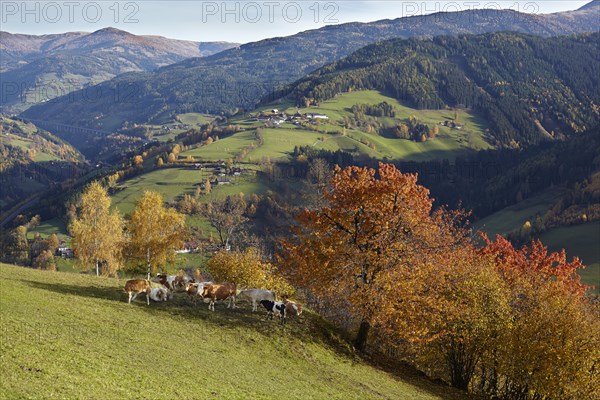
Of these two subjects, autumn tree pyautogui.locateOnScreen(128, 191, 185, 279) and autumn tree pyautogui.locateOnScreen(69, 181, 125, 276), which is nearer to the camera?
autumn tree pyautogui.locateOnScreen(128, 191, 185, 279)

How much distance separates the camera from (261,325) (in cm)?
4212

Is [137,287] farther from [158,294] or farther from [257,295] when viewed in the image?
[257,295]

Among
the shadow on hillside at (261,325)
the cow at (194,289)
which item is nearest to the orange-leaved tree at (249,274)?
the shadow on hillside at (261,325)

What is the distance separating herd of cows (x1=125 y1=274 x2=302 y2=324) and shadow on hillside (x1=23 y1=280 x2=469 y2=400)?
0.68 metres

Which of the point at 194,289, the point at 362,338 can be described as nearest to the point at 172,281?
the point at 194,289

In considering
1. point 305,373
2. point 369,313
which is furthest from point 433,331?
point 305,373

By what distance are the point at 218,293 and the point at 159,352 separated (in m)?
14.4

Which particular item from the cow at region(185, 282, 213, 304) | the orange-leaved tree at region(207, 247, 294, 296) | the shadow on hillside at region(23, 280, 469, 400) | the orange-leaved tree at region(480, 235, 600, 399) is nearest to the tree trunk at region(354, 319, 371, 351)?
the shadow on hillside at region(23, 280, 469, 400)

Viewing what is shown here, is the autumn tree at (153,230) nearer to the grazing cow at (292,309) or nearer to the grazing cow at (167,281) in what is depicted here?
the grazing cow at (167,281)

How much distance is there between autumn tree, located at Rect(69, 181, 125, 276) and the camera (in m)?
81.0

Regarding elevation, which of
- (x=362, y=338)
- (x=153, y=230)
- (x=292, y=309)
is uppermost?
(x=153, y=230)

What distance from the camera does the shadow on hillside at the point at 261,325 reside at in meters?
40.4

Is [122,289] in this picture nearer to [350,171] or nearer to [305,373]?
[305,373]

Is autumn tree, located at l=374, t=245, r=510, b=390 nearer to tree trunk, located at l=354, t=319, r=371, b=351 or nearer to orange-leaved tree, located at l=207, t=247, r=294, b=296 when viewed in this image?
tree trunk, located at l=354, t=319, r=371, b=351
